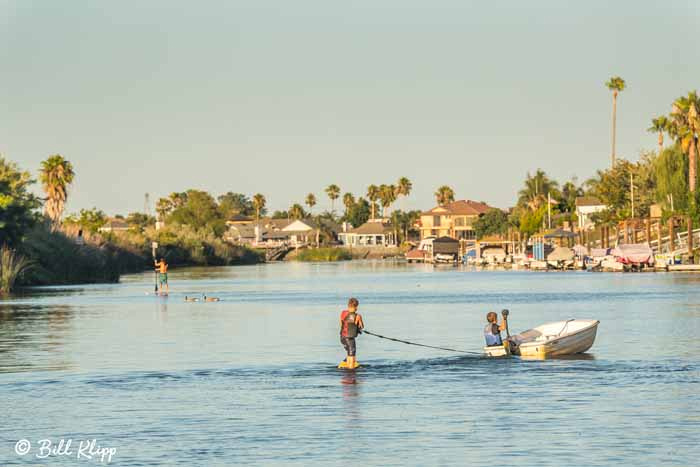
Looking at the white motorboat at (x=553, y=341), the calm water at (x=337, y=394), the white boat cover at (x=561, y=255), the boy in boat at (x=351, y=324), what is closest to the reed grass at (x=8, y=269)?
the calm water at (x=337, y=394)

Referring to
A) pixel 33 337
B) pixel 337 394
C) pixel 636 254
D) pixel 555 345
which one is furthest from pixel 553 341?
pixel 636 254

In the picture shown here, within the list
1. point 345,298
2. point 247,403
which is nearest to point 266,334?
point 247,403

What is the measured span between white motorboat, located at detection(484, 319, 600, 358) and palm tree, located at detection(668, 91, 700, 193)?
89095 millimetres

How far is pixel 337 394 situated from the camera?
29703mm

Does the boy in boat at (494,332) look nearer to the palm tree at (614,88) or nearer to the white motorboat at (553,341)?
the white motorboat at (553,341)

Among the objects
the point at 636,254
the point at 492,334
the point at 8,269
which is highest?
the point at 636,254

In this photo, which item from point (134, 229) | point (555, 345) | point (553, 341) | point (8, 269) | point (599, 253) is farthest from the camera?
point (134, 229)

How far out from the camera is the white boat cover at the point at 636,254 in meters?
120

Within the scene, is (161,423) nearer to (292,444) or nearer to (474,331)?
(292,444)

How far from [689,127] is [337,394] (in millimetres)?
102792

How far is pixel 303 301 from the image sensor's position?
77500 millimetres

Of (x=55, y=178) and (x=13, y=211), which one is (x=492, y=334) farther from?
(x=55, y=178)

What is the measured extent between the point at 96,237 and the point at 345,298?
64.7 meters

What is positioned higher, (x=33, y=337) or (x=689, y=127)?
(x=689, y=127)
